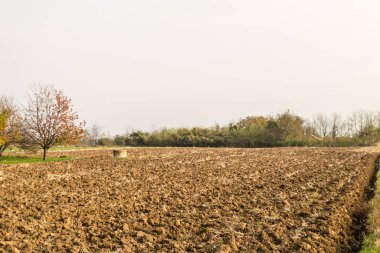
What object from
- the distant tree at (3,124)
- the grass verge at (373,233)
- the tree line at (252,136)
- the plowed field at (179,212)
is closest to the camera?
the grass verge at (373,233)

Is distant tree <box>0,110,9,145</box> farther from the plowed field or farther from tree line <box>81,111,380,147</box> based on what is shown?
tree line <box>81,111,380,147</box>

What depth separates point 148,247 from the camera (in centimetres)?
764

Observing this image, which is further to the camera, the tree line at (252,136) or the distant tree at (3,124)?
the tree line at (252,136)

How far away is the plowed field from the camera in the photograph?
7.85m

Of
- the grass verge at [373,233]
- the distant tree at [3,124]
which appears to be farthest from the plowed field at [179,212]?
the distant tree at [3,124]

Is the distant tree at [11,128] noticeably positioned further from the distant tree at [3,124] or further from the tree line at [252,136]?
the tree line at [252,136]

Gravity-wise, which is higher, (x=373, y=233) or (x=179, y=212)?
(x=179, y=212)

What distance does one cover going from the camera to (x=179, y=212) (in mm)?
10461

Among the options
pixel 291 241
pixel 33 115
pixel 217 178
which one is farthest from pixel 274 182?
pixel 33 115

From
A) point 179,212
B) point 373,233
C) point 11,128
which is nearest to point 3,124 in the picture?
point 11,128

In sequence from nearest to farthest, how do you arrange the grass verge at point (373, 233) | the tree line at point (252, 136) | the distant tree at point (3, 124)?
the grass verge at point (373, 233) → the distant tree at point (3, 124) → the tree line at point (252, 136)

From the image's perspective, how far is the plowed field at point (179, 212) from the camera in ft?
25.8

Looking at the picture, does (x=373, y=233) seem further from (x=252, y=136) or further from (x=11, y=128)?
(x=252, y=136)

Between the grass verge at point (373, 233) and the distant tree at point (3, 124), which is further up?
the distant tree at point (3, 124)
